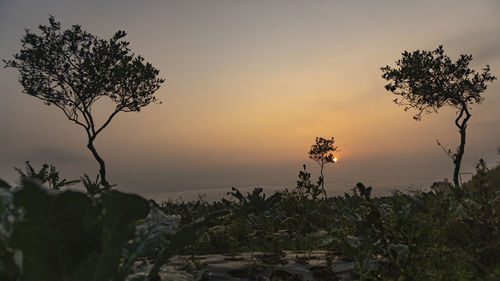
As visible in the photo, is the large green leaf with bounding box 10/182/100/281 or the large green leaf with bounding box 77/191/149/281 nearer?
the large green leaf with bounding box 10/182/100/281

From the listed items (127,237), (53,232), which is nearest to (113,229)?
(127,237)

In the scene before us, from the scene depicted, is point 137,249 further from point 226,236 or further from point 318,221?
point 318,221

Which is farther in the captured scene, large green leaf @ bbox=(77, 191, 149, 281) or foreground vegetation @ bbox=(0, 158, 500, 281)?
large green leaf @ bbox=(77, 191, 149, 281)

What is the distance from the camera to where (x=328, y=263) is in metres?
4.18

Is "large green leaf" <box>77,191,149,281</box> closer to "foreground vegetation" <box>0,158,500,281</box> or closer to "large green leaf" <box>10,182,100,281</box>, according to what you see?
"foreground vegetation" <box>0,158,500,281</box>

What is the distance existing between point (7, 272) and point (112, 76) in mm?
27254

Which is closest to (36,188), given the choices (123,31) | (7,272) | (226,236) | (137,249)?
(7,272)

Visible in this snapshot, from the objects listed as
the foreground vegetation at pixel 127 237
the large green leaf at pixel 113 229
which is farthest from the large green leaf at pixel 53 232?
the large green leaf at pixel 113 229

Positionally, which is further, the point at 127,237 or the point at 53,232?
the point at 127,237

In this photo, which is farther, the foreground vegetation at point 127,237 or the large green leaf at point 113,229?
the large green leaf at point 113,229

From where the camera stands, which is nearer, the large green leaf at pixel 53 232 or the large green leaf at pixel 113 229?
the large green leaf at pixel 53 232

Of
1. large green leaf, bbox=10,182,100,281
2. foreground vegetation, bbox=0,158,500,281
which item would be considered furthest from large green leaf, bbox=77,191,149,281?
large green leaf, bbox=10,182,100,281

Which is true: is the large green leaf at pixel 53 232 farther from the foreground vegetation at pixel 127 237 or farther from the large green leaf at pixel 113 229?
the large green leaf at pixel 113 229

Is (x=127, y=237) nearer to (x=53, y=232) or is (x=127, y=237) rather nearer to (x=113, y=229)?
(x=113, y=229)
